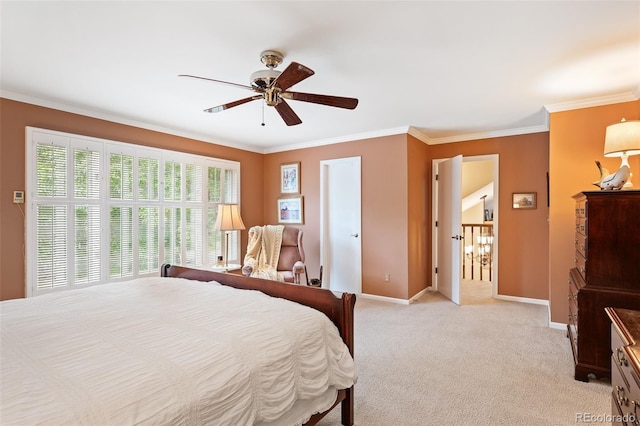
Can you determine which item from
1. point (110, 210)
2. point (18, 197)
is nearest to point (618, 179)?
point (110, 210)

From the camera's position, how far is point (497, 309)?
162 inches

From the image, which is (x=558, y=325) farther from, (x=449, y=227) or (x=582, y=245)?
(x=449, y=227)

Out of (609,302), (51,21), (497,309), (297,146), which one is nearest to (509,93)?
(609,302)

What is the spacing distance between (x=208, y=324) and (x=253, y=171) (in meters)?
4.31

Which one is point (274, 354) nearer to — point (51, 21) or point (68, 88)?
point (51, 21)

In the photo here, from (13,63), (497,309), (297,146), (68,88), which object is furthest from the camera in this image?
(297,146)

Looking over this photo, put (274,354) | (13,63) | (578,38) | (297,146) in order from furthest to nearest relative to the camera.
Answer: (297,146) → (13,63) → (578,38) → (274,354)

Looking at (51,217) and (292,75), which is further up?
(292,75)

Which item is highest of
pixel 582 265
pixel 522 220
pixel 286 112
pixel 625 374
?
pixel 286 112

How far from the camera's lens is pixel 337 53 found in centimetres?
233

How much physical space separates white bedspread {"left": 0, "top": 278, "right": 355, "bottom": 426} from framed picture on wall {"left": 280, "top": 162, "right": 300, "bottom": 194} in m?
3.44

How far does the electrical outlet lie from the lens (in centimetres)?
303

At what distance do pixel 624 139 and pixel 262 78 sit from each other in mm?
2952

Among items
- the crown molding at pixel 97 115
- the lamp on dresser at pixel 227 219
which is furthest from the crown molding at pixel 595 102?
the crown molding at pixel 97 115
